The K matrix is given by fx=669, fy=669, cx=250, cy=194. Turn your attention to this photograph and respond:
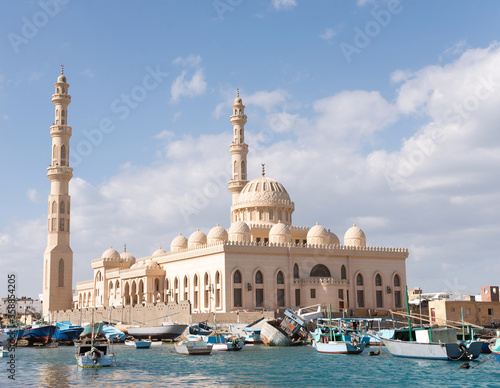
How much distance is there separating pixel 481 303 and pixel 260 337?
72.5 ft

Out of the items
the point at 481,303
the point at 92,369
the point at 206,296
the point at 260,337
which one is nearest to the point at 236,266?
the point at 206,296

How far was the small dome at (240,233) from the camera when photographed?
67.8 meters

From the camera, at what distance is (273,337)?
5303cm

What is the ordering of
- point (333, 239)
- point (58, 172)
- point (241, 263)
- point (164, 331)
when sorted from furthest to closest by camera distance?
point (58, 172) → point (333, 239) → point (241, 263) → point (164, 331)

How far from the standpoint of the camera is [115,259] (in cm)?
8506

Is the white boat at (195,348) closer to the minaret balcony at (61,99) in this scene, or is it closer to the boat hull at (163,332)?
the boat hull at (163,332)

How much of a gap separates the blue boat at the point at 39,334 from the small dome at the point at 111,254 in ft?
85.3

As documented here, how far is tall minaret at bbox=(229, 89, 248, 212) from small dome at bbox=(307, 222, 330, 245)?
39.3ft

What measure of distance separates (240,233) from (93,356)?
3156cm

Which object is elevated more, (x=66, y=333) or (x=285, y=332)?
(x=66, y=333)

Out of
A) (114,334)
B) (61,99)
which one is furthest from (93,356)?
(61,99)

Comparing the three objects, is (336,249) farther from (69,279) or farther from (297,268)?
(69,279)

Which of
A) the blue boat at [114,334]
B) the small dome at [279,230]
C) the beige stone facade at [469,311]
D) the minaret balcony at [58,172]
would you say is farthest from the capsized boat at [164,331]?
the minaret balcony at [58,172]

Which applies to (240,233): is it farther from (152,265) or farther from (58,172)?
(58,172)
